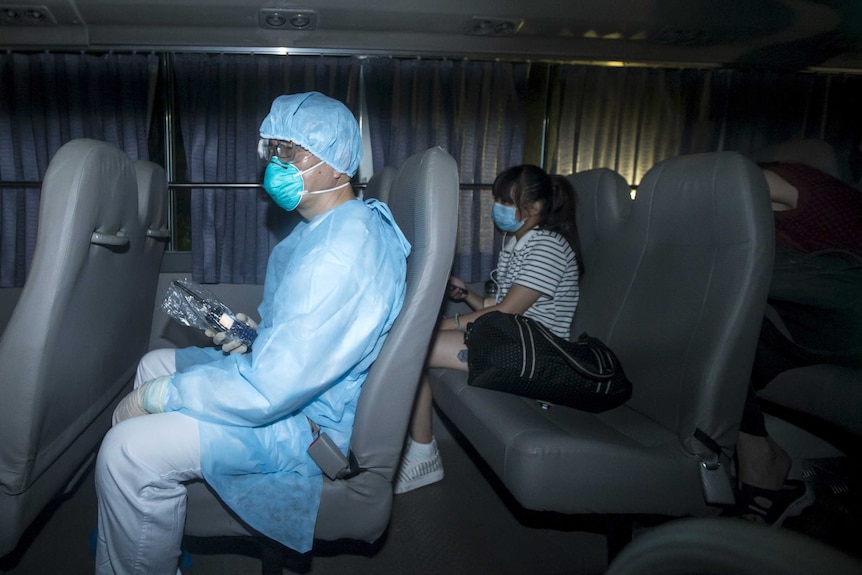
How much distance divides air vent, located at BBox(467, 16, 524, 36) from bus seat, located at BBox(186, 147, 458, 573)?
1.61 m

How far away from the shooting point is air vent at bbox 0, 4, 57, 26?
2.28 metres

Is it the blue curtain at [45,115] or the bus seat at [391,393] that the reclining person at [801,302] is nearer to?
the bus seat at [391,393]

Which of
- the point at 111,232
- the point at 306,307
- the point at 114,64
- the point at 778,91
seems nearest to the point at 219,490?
the point at 306,307

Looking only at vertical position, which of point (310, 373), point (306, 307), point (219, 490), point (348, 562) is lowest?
point (348, 562)

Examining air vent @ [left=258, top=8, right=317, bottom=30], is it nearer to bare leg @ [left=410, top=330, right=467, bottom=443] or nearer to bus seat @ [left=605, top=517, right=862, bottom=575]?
bare leg @ [left=410, top=330, right=467, bottom=443]

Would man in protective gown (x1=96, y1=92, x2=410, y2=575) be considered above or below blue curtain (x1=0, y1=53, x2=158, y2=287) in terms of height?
below

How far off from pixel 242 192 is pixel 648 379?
2059mm

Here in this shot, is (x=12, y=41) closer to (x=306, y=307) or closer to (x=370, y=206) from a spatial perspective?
(x=370, y=206)

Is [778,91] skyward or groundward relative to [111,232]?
skyward

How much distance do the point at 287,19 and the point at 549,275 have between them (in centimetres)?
167

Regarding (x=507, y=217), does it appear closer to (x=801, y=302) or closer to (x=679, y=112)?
(x=801, y=302)

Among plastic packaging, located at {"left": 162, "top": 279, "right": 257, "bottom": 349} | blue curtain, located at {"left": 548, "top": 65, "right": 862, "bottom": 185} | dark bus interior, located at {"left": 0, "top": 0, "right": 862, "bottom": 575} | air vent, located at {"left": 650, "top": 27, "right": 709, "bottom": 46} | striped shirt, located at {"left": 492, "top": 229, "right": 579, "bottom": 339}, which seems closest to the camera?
dark bus interior, located at {"left": 0, "top": 0, "right": 862, "bottom": 575}

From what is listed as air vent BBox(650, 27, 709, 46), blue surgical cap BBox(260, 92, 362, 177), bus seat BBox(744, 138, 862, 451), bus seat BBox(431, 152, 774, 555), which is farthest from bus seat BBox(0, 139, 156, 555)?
air vent BBox(650, 27, 709, 46)

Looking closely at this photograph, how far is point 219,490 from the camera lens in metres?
1.12
